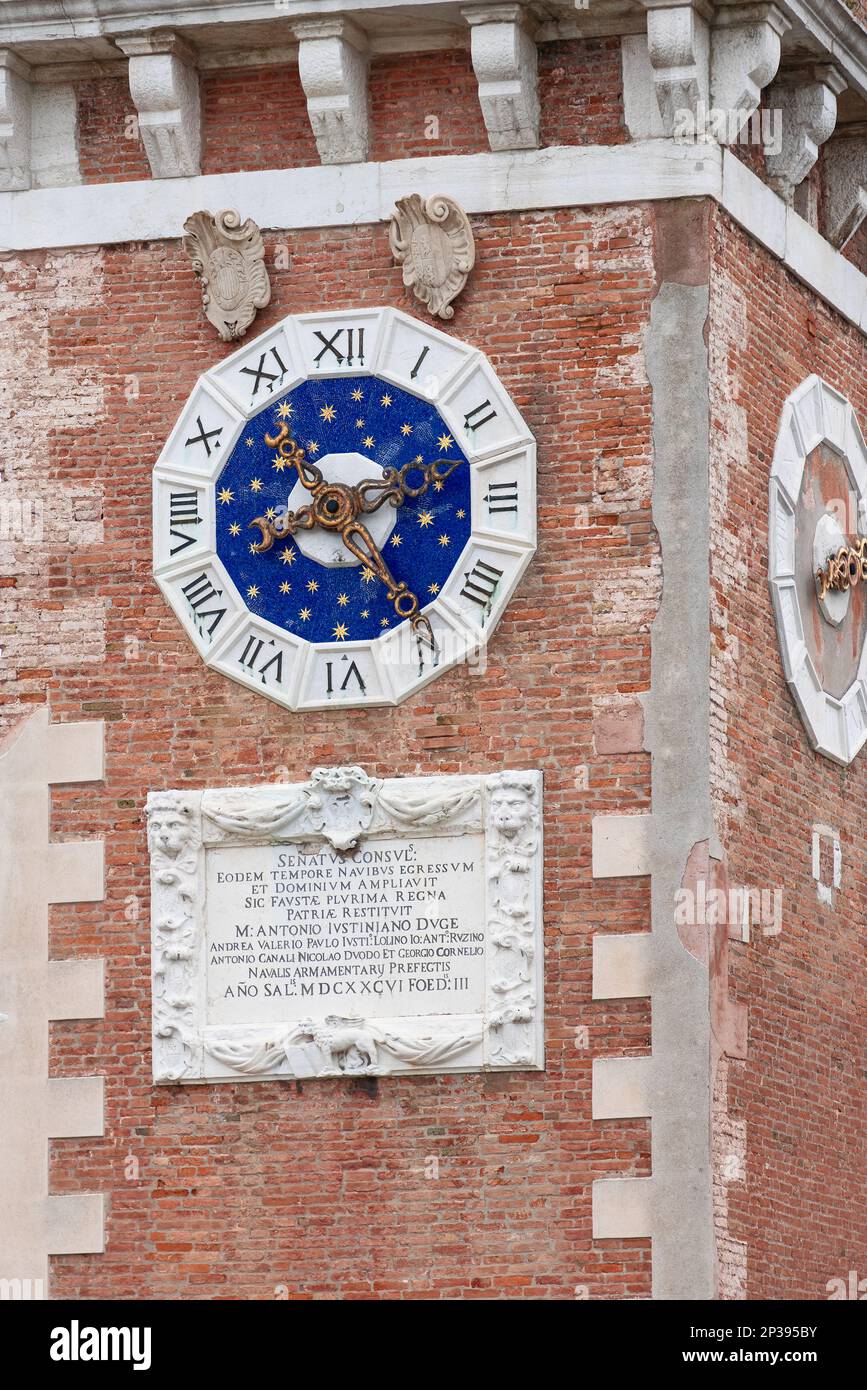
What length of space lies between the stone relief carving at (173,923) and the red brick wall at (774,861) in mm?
3207

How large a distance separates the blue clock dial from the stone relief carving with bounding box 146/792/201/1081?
4.47ft

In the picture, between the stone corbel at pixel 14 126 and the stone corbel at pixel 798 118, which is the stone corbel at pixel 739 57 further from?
the stone corbel at pixel 14 126

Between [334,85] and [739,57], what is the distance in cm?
248

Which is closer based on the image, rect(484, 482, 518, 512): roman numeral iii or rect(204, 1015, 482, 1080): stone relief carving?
rect(204, 1015, 482, 1080): stone relief carving

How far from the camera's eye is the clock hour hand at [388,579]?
23.8 meters

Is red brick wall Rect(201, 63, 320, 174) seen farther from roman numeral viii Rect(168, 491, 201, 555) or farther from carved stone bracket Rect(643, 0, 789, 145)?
carved stone bracket Rect(643, 0, 789, 145)

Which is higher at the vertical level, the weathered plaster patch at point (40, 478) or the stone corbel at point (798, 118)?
the stone corbel at point (798, 118)

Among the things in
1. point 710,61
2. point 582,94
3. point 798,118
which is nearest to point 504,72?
point 582,94

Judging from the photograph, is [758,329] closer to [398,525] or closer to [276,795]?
[398,525]

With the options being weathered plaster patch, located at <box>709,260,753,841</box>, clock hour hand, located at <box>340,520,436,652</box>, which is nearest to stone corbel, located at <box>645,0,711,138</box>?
weathered plaster patch, located at <box>709,260,753,841</box>

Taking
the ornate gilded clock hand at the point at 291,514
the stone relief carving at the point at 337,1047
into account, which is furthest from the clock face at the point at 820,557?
the stone relief carving at the point at 337,1047

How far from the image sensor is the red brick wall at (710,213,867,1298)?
23578mm

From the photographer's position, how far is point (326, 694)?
78.3ft

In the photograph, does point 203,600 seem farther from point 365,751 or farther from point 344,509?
point 365,751
